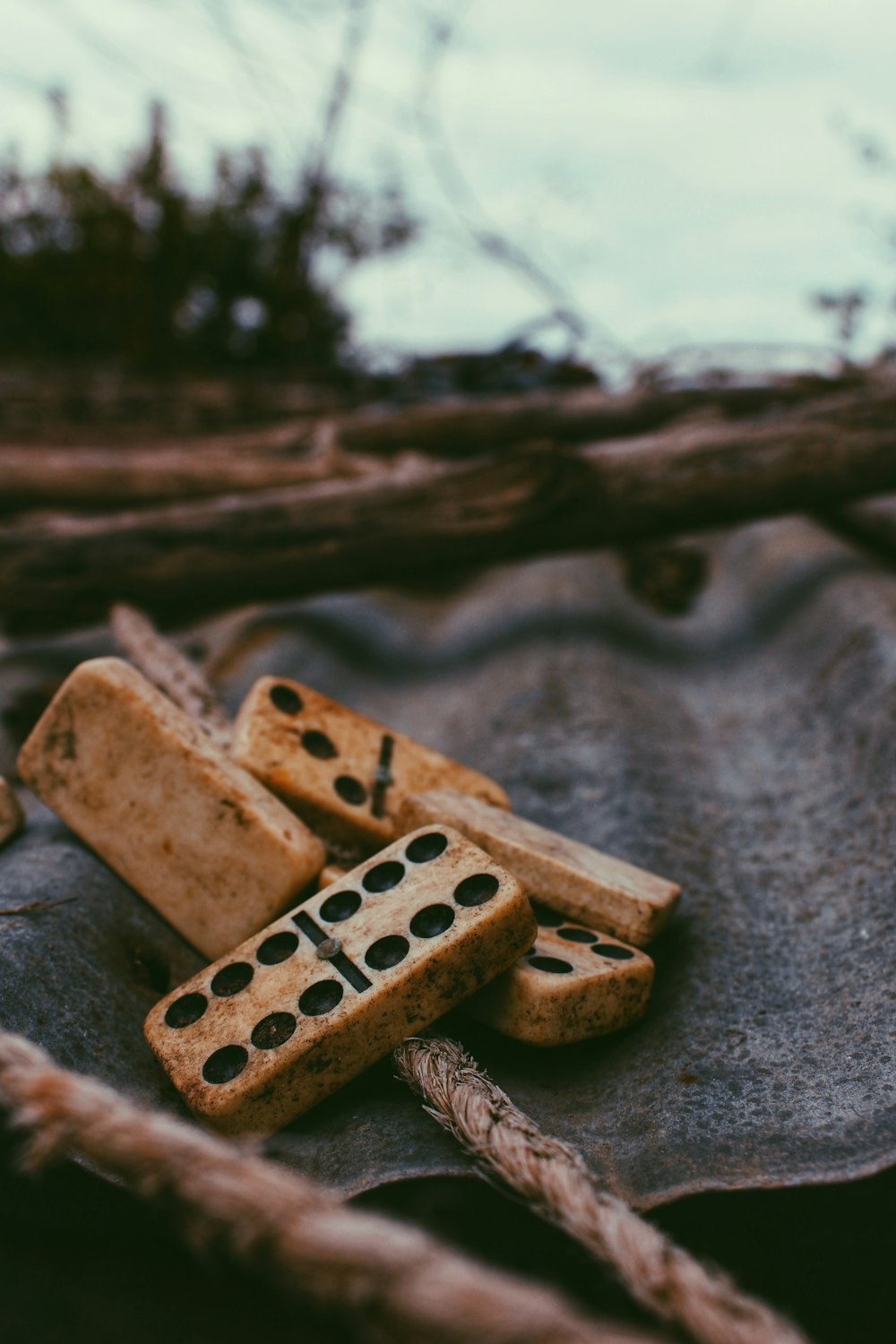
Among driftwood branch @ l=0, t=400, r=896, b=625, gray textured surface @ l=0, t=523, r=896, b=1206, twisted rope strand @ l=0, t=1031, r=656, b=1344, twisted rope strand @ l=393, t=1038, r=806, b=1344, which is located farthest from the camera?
driftwood branch @ l=0, t=400, r=896, b=625

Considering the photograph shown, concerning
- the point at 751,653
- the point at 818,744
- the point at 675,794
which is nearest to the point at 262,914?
the point at 675,794

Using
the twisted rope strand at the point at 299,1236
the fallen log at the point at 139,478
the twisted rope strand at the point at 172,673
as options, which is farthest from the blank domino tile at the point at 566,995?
the fallen log at the point at 139,478

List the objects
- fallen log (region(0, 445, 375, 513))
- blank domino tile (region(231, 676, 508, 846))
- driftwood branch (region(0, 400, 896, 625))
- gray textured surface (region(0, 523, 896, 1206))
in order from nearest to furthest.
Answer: gray textured surface (region(0, 523, 896, 1206))
blank domino tile (region(231, 676, 508, 846))
driftwood branch (region(0, 400, 896, 625))
fallen log (region(0, 445, 375, 513))

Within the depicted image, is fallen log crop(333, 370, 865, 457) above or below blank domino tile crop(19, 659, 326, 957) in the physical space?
above

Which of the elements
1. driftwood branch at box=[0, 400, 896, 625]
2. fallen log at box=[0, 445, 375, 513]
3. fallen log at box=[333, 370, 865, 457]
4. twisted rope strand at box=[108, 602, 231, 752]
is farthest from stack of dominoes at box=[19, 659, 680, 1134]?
fallen log at box=[333, 370, 865, 457]

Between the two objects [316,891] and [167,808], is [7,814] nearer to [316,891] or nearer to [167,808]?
[167,808]

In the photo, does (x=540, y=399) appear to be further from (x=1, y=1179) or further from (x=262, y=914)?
(x=1, y=1179)

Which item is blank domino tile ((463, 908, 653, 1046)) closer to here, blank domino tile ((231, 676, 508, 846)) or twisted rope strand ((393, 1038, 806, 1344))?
twisted rope strand ((393, 1038, 806, 1344))
